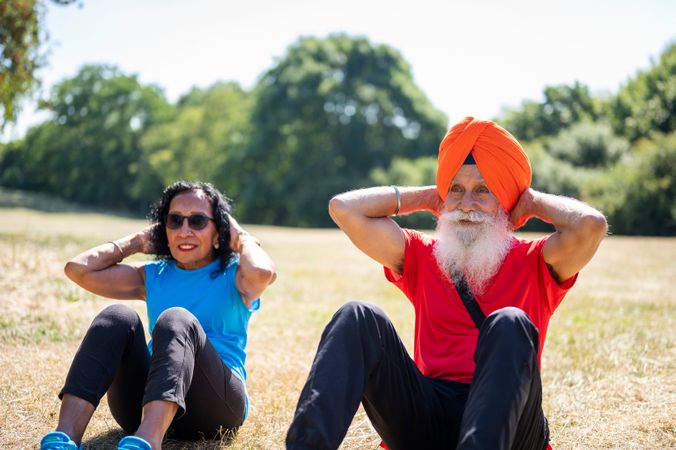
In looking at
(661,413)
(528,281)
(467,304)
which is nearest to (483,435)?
(467,304)

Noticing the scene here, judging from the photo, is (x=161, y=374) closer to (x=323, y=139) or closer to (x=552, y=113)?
(x=323, y=139)

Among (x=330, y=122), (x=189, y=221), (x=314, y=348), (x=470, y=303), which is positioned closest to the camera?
(x=470, y=303)

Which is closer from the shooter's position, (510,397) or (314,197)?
(510,397)

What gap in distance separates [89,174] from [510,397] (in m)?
62.7

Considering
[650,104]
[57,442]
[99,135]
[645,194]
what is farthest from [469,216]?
[99,135]

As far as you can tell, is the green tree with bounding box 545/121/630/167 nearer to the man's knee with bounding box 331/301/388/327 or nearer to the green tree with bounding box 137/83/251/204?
the green tree with bounding box 137/83/251/204

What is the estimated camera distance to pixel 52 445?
3135mm

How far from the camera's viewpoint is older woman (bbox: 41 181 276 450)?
3262mm

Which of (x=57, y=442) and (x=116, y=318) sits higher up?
(x=116, y=318)

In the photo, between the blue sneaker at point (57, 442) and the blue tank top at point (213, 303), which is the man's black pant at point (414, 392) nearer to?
the blue tank top at point (213, 303)

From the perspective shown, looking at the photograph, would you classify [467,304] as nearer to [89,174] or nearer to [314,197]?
[314,197]

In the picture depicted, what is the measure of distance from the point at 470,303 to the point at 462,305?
0.05 metres

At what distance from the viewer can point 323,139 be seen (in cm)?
4759

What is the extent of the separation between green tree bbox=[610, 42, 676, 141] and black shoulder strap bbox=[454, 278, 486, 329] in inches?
1441
